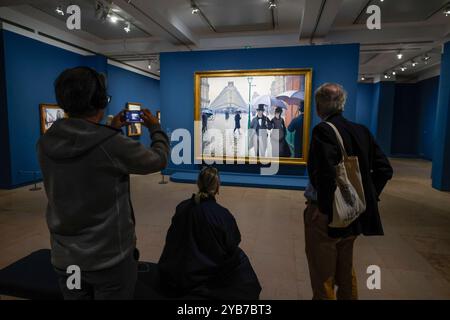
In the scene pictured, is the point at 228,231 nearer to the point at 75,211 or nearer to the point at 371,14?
the point at 75,211

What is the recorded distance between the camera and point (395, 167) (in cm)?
1116

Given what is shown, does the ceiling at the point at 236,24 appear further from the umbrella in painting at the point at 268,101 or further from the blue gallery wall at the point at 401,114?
the blue gallery wall at the point at 401,114

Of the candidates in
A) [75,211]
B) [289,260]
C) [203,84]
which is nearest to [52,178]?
[75,211]

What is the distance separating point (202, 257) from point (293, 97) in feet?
19.8

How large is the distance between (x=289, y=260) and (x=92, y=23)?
7.59m

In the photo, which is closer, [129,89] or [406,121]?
[129,89]

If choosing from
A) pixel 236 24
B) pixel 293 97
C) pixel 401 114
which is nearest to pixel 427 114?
pixel 401 114

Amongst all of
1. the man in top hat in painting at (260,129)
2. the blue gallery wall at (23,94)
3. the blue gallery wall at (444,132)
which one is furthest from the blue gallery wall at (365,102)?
the blue gallery wall at (23,94)

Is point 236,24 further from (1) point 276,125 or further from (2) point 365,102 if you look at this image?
(2) point 365,102

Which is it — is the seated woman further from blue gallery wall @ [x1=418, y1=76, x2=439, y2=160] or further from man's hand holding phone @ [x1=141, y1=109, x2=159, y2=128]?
blue gallery wall @ [x1=418, y1=76, x2=439, y2=160]

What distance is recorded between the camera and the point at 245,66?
7.73m

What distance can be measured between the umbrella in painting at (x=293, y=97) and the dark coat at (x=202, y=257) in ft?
18.8

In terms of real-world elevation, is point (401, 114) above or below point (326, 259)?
above

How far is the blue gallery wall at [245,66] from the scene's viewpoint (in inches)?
283
